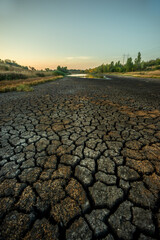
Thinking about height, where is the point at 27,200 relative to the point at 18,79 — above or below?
below

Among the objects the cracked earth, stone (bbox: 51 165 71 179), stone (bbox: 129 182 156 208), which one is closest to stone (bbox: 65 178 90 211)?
the cracked earth

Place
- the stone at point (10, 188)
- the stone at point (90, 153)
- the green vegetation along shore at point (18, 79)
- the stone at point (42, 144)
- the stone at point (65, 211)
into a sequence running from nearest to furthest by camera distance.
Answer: the stone at point (65, 211) < the stone at point (10, 188) < the stone at point (90, 153) < the stone at point (42, 144) < the green vegetation along shore at point (18, 79)

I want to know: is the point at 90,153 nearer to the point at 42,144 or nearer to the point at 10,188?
the point at 42,144

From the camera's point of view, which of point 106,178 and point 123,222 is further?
point 106,178

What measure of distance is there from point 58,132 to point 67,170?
3.79ft

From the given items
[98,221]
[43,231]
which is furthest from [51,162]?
[98,221]

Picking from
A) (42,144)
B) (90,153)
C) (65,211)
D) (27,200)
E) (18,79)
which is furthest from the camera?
(18,79)

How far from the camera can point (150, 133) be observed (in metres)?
2.46

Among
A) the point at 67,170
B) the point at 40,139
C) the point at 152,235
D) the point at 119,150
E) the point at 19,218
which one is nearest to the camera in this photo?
the point at 152,235

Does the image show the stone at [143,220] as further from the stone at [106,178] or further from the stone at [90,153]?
the stone at [90,153]

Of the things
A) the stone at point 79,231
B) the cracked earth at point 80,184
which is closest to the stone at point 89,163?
the cracked earth at point 80,184

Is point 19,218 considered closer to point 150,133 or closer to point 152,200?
point 152,200

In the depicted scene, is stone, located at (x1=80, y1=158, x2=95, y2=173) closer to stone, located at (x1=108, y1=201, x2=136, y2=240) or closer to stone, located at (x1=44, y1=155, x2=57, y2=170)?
stone, located at (x1=44, y1=155, x2=57, y2=170)

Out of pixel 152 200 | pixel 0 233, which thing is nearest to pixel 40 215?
pixel 0 233
